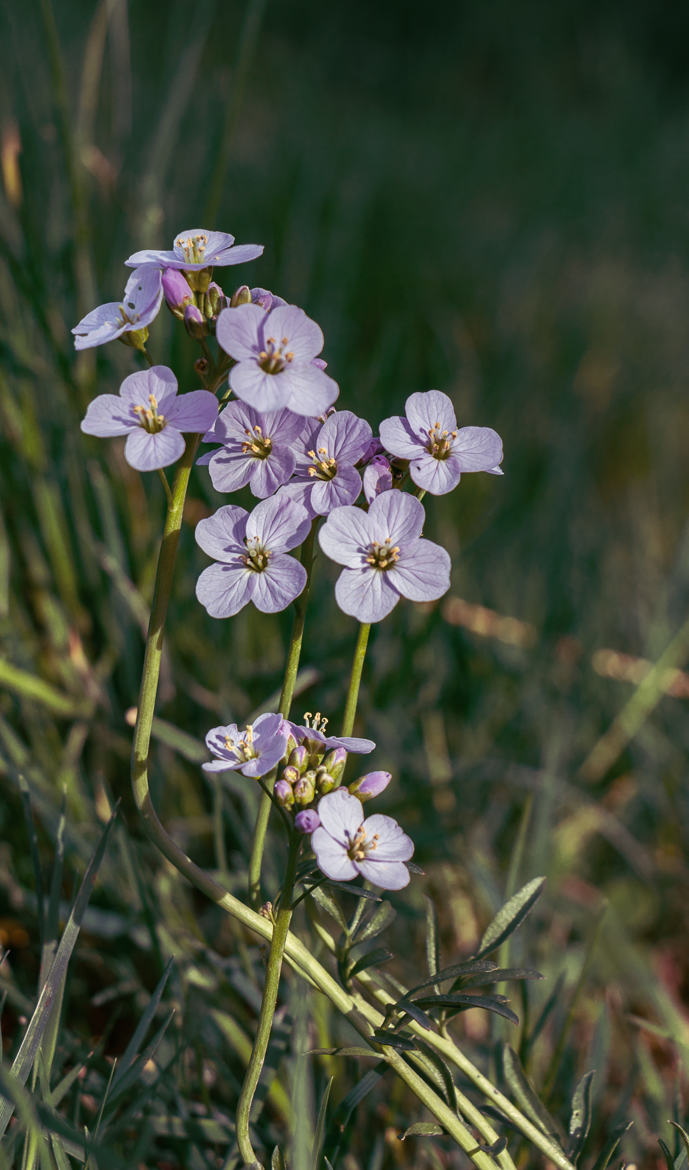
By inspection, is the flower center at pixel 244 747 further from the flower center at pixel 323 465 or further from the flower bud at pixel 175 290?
the flower bud at pixel 175 290

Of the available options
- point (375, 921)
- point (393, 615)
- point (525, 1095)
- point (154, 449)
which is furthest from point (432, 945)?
point (393, 615)

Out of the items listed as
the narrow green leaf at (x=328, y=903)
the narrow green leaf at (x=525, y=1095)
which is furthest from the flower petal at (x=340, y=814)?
the narrow green leaf at (x=525, y=1095)

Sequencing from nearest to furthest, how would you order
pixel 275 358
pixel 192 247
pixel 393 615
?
1. pixel 275 358
2. pixel 192 247
3. pixel 393 615

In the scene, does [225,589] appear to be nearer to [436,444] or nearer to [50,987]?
[436,444]

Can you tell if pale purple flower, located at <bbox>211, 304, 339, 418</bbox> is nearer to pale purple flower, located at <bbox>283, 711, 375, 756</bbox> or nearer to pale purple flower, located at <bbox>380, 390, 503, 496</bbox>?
pale purple flower, located at <bbox>380, 390, 503, 496</bbox>

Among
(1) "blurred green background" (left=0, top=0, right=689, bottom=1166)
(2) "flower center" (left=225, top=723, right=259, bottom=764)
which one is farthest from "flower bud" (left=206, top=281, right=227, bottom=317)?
(1) "blurred green background" (left=0, top=0, right=689, bottom=1166)

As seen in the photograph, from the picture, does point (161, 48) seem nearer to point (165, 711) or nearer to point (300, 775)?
point (165, 711)
